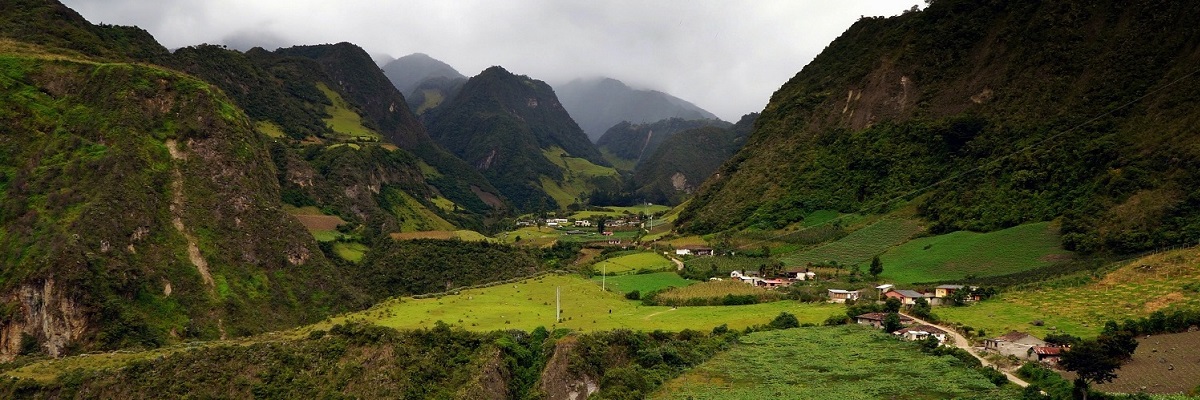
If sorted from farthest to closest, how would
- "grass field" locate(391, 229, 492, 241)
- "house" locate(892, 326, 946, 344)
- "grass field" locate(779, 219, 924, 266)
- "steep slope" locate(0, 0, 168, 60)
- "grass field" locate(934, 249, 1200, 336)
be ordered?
"grass field" locate(391, 229, 492, 241)
"steep slope" locate(0, 0, 168, 60)
"grass field" locate(779, 219, 924, 266)
"house" locate(892, 326, 946, 344)
"grass field" locate(934, 249, 1200, 336)

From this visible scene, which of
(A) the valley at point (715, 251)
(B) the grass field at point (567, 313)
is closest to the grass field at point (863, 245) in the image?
(A) the valley at point (715, 251)

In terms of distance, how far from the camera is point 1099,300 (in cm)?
4425

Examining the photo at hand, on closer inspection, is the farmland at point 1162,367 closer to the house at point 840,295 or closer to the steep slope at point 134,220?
the house at point 840,295

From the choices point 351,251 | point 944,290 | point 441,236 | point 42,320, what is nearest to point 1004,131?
point 944,290

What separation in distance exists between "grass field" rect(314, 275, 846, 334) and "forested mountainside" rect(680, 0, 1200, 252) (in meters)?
27.7

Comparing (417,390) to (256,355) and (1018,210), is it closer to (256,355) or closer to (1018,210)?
(256,355)

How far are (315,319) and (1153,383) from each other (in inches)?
2768

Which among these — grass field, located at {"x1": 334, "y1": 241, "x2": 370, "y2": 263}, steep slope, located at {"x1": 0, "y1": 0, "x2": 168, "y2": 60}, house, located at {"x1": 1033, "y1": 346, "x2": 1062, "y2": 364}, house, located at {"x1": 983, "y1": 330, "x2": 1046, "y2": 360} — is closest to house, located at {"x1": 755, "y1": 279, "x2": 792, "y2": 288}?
house, located at {"x1": 983, "y1": 330, "x2": 1046, "y2": 360}

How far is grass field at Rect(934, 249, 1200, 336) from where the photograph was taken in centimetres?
4106

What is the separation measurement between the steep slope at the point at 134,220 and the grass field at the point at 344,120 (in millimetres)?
78617

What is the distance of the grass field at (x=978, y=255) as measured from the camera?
5966 cm

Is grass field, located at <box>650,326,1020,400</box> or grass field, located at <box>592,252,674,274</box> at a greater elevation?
grass field, located at <box>592,252,674,274</box>

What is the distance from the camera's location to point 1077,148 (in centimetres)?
7062

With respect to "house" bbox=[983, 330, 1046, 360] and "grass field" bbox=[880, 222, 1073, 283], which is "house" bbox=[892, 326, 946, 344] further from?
"grass field" bbox=[880, 222, 1073, 283]
